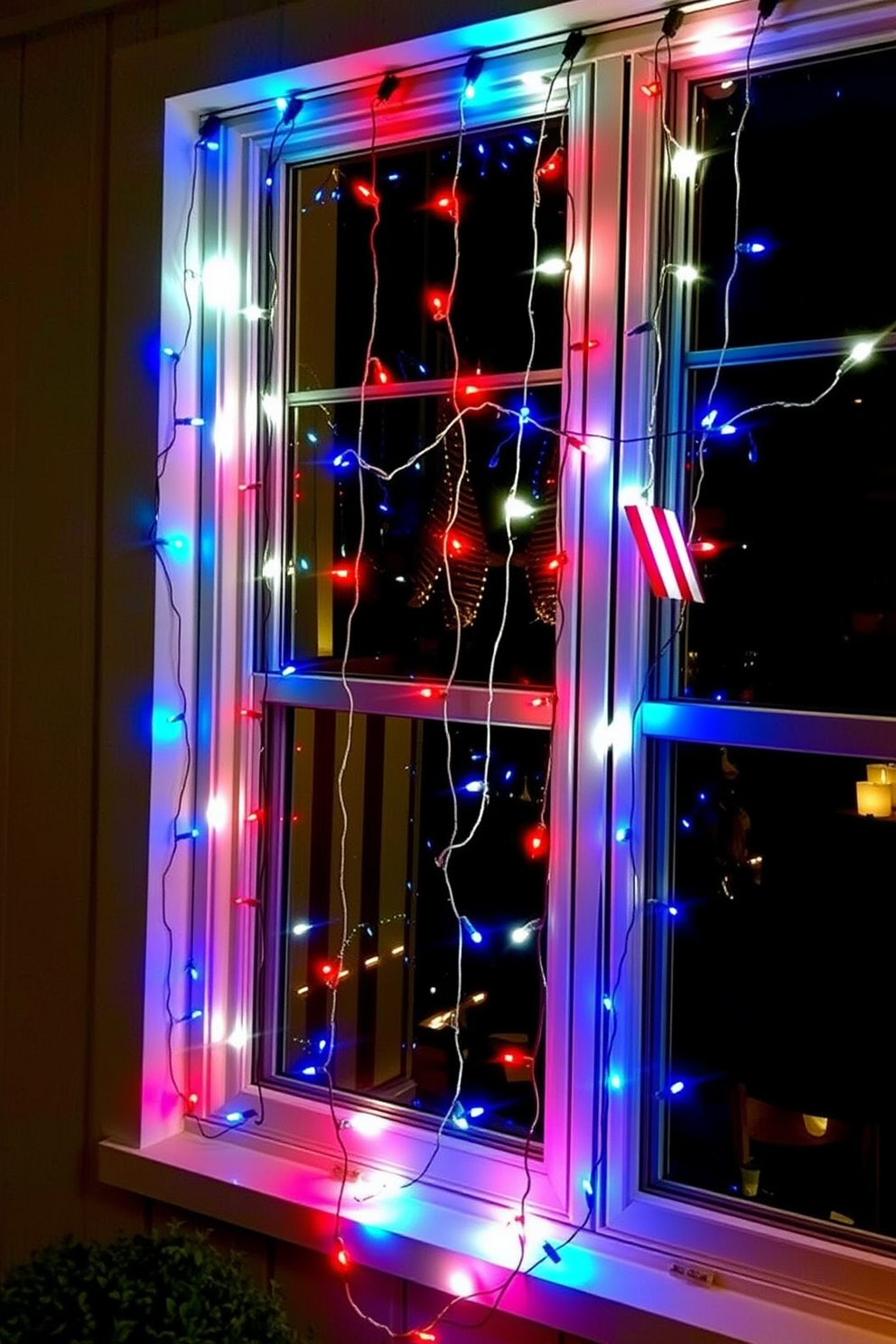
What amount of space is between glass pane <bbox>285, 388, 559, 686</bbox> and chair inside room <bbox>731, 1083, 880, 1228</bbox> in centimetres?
72

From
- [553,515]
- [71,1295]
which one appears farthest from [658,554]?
[71,1295]

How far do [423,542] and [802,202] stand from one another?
2.45 feet

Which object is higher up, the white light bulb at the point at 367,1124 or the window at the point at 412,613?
the window at the point at 412,613

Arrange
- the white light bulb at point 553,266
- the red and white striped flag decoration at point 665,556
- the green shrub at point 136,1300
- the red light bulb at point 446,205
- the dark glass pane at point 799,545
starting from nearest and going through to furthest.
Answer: the green shrub at point 136,1300
the red and white striped flag decoration at point 665,556
the dark glass pane at point 799,545
the white light bulb at point 553,266
the red light bulb at point 446,205

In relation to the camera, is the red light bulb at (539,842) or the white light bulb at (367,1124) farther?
the white light bulb at (367,1124)

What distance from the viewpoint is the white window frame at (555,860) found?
147cm

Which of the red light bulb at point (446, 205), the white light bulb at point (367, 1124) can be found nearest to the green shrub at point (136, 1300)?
the white light bulb at point (367, 1124)

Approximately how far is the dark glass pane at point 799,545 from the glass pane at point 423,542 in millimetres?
245

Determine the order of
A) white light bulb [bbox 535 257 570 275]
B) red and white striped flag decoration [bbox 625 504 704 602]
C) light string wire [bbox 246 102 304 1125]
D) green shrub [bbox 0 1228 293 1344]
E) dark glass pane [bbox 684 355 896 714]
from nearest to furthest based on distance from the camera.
→ green shrub [bbox 0 1228 293 1344] < red and white striped flag decoration [bbox 625 504 704 602] < dark glass pane [bbox 684 355 896 714] < white light bulb [bbox 535 257 570 275] < light string wire [bbox 246 102 304 1125]

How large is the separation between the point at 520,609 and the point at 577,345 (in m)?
0.40

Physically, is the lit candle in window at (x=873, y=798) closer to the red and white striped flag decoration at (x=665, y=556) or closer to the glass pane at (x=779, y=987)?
the glass pane at (x=779, y=987)

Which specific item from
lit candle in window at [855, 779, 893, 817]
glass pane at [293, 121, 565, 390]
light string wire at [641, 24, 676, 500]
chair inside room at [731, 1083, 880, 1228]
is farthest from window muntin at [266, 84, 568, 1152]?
lit candle in window at [855, 779, 893, 817]

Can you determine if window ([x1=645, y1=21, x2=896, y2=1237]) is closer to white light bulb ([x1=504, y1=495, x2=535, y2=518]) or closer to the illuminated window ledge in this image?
the illuminated window ledge

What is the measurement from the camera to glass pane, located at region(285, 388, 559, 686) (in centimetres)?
169
